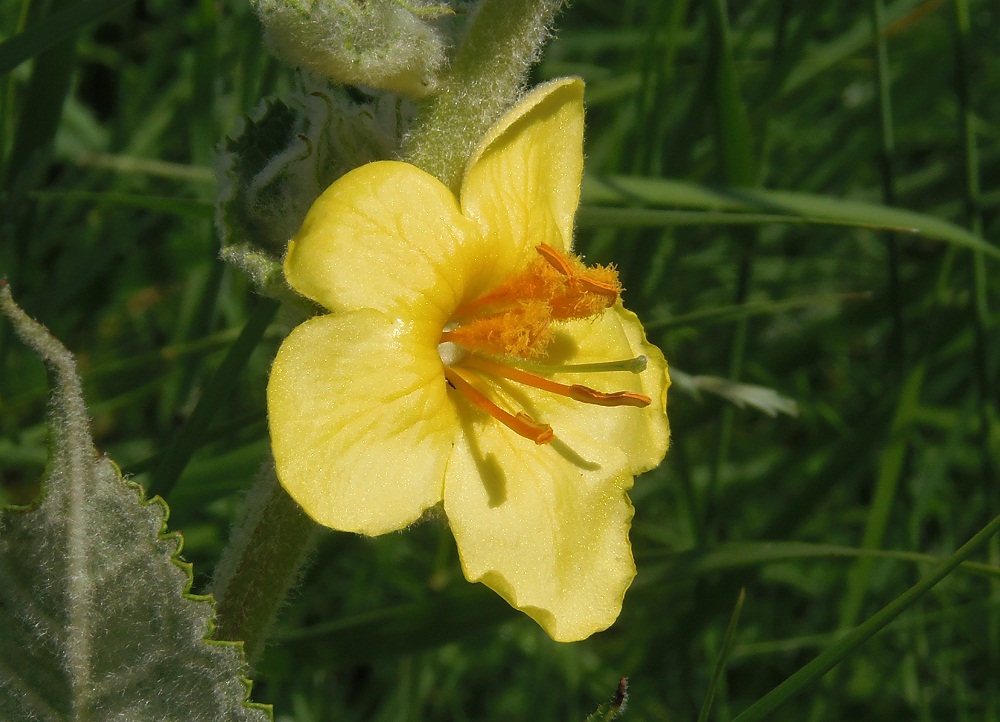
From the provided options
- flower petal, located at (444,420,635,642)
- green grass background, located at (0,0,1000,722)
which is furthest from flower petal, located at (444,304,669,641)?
green grass background, located at (0,0,1000,722)

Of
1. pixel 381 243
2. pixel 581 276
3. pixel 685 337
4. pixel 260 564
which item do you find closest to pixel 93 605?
pixel 260 564

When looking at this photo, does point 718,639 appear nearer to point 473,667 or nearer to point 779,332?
point 473,667

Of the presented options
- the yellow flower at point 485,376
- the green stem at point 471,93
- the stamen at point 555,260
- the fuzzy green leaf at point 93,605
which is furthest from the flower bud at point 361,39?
the fuzzy green leaf at point 93,605

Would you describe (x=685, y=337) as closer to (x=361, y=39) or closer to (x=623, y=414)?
(x=623, y=414)

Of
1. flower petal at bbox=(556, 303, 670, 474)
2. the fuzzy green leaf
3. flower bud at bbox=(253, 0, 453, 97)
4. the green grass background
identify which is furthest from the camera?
the green grass background

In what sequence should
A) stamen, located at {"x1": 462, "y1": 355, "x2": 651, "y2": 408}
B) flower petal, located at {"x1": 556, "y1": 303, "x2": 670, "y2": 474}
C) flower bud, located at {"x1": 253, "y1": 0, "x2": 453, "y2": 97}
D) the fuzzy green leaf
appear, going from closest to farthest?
the fuzzy green leaf, flower bud, located at {"x1": 253, "y1": 0, "x2": 453, "y2": 97}, stamen, located at {"x1": 462, "y1": 355, "x2": 651, "y2": 408}, flower petal, located at {"x1": 556, "y1": 303, "x2": 670, "y2": 474}

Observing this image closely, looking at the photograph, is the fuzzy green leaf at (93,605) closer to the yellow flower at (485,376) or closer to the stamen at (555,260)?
the yellow flower at (485,376)

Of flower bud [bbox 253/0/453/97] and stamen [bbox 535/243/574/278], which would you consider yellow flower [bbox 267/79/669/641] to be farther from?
flower bud [bbox 253/0/453/97]
